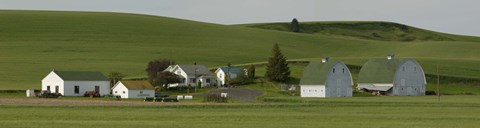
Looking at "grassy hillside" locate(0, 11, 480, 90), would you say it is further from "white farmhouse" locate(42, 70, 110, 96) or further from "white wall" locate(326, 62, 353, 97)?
"white wall" locate(326, 62, 353, 97)

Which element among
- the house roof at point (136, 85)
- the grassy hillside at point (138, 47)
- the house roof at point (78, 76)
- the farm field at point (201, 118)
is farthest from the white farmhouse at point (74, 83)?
the farm field at point (201, 118)

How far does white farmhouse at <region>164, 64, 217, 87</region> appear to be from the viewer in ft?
383

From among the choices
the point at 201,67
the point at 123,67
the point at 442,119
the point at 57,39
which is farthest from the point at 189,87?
the point at 442,119

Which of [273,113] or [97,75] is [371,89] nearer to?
[97,75]

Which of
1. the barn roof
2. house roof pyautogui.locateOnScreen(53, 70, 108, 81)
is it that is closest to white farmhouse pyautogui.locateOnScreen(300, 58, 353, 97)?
the barn roof

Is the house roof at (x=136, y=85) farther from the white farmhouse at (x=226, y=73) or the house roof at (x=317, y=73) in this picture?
the house roof at (x=317, y=73)

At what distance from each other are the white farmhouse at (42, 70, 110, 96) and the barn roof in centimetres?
3411

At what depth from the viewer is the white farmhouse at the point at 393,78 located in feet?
379

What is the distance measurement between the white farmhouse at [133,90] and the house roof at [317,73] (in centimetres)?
2104

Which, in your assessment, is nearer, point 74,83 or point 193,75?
point 74,83

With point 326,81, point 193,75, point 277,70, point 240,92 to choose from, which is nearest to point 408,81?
point 326,81

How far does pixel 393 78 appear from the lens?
11550cm

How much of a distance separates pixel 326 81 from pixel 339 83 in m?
1.93

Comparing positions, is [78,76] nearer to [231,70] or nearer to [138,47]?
[231,70]
